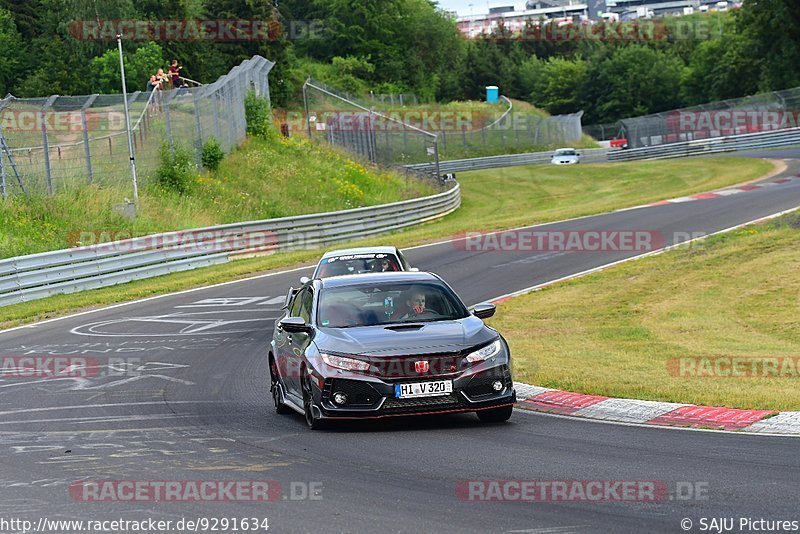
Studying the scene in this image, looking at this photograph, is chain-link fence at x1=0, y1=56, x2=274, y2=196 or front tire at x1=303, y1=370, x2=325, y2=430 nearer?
front tire at x1=303, y1=370, x2=325, y2=430

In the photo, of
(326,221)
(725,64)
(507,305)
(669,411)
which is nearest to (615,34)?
(725,64)

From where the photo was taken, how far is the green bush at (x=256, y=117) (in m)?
48.2

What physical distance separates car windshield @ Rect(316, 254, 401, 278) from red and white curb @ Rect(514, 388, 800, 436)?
553 centimetres

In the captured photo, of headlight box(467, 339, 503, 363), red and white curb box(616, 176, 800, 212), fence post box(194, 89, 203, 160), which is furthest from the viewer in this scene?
fence post box(194, 89, 203, 160)

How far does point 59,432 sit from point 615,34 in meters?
120

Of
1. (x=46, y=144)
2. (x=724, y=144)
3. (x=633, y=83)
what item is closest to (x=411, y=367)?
(x=46, y=144)

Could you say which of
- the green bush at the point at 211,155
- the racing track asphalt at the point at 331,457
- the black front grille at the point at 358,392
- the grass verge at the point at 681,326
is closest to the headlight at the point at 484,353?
the racing track asphalt at the point at 331,457

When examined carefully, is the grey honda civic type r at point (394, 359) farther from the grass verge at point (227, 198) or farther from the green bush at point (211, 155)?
the green bush at point (211, 155)

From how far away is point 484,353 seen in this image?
1094 cm

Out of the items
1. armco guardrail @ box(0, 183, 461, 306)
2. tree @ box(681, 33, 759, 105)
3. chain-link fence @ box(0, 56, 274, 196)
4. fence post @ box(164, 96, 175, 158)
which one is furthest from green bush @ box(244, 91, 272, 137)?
tree @ box(681, 33, 759, 105)

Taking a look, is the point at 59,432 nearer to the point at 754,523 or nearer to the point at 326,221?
the point at 754,523

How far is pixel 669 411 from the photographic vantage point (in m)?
11.1

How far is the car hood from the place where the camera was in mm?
10805

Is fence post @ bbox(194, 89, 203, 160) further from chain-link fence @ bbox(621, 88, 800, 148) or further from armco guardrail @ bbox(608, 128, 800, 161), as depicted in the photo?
chain-link fence @ bbox(621, 88, 800, 148)
